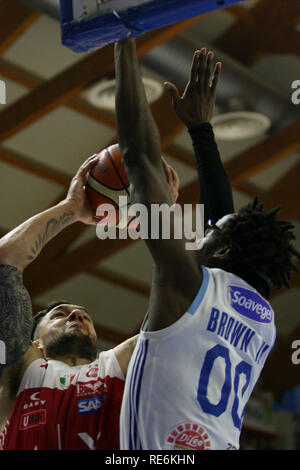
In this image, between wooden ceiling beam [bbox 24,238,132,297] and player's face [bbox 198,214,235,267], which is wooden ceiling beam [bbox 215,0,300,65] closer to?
wooden ceiling beam [bbox 24,238,132,297]

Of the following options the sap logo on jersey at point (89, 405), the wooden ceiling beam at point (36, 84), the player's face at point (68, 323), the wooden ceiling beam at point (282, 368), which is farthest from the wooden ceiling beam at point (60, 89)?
the wooden ceiling beam at point (282, 368)

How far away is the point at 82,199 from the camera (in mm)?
3297

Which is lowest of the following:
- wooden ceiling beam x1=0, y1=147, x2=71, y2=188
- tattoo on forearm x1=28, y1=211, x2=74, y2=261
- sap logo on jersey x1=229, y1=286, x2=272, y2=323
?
sap logo on jersey x1=229, y1=286, x2=272, y2=323

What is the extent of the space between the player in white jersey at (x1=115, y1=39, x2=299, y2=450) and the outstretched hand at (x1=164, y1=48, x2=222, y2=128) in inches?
20.1

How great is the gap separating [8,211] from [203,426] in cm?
776

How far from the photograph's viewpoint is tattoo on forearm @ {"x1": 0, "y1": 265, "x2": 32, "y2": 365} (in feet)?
9.53

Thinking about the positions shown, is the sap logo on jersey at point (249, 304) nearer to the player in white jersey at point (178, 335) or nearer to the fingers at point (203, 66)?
the player in white jersey at point (178, 335)

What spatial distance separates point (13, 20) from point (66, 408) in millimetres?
5437

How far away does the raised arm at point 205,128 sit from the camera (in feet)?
9.07

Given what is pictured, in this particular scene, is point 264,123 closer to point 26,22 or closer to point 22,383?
point 26,22

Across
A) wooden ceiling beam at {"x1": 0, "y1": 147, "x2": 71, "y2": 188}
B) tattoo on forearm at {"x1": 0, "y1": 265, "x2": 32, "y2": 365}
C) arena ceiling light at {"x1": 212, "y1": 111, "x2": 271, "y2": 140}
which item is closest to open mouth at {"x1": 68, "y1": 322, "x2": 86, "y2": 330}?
tattoo on forearm at {"x1": 0, "y1": 265, "x2": 32, "y2": 365}

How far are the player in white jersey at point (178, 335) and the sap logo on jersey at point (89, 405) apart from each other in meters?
0.65

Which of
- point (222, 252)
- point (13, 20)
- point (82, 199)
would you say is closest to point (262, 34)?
point (13, 20)
